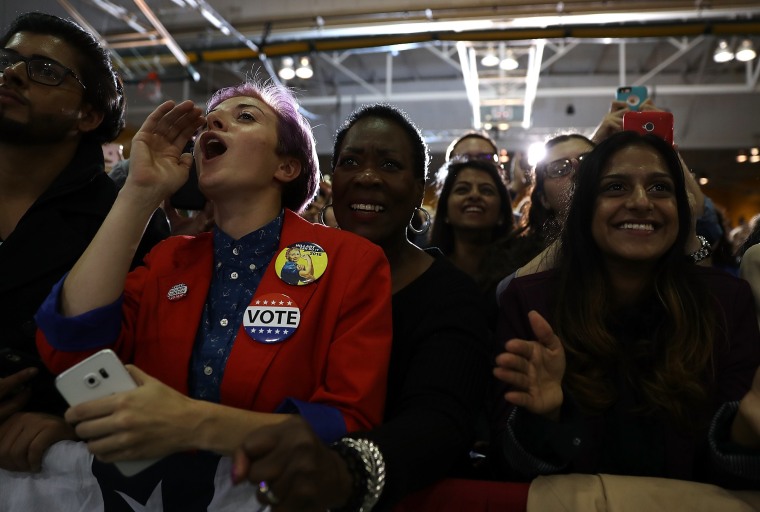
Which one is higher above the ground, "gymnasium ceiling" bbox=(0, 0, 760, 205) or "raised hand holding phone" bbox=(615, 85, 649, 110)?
"gymnasium ceiling" bbox=(0, 0, 760, 205)

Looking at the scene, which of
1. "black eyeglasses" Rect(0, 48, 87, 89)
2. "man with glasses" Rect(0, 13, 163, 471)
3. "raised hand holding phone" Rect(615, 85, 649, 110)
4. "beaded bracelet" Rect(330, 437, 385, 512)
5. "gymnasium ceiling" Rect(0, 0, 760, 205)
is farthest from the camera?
"gymnasium ceiling" Rect(0, 0, 760, 205)

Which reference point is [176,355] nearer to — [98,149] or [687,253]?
[98,149]

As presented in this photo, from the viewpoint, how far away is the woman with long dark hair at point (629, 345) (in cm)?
125

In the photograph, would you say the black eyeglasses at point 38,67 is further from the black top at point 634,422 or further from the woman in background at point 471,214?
the woman in background at point 471,214

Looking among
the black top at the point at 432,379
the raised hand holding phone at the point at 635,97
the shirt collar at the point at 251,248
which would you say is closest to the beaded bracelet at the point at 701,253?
the raised hand holding phone at the point at 635,97

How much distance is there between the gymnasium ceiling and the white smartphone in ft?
11.2

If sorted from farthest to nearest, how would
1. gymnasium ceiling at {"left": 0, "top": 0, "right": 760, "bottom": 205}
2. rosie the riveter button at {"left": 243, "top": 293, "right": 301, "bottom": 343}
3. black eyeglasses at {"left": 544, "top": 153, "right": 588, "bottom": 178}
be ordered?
gymnasium ceiling at {"left": 0, "top": 0, "right": 760, "bottom": 205}
black eyeglasses at {"left": 544, "top": 153, "right": 588, "bottom": 178}
rosie the riveter button at {"left": 243, "top": 293, "right": 301, "bottom": 343}

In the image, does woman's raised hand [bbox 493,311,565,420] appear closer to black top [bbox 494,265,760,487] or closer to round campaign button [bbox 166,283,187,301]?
black top [bbox 494,265,760,487]

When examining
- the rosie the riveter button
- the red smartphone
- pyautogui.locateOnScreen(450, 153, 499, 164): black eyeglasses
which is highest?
pyautogui.locateOnScreen(450, 153, 499, 164): black eyeglasses

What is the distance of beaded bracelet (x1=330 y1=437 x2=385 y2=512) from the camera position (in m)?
1.04

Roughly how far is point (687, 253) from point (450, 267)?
0.72m

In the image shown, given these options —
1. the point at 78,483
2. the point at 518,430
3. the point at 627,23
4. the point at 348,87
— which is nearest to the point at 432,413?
the point at 518,430

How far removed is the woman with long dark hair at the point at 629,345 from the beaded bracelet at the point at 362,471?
288 millimetres

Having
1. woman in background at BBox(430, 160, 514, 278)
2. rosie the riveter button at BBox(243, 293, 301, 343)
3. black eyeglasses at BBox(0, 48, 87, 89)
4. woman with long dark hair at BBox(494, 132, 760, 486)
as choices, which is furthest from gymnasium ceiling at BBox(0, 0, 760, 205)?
rosie the riveter button at BBox(243, 293, 301, 343)
